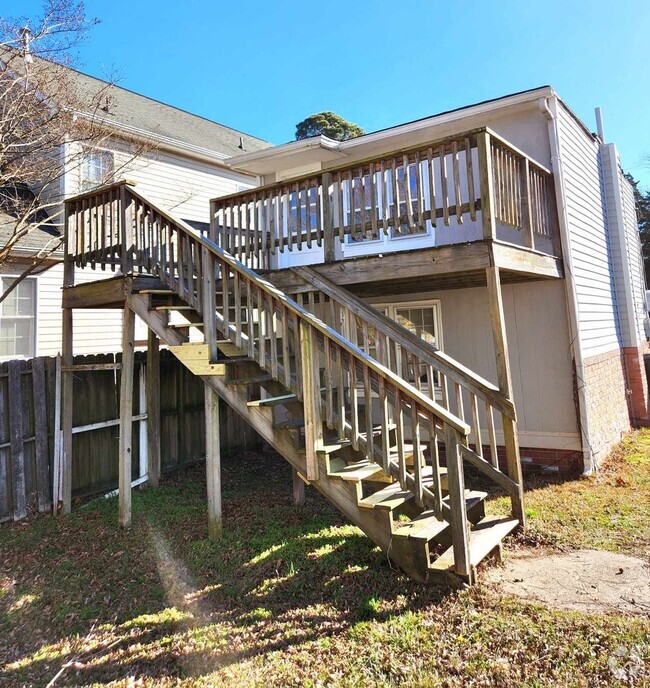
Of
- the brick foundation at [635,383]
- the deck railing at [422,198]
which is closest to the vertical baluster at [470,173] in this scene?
the deck railing at [422,198]

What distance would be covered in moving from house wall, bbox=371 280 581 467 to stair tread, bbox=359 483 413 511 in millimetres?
3668

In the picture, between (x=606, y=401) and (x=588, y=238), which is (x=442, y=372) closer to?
(x=606, y=401)

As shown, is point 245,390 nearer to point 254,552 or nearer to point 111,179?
point 254,552

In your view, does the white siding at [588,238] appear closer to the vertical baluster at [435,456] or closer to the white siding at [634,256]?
the white siding at [634,256]

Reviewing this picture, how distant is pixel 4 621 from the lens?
365cm

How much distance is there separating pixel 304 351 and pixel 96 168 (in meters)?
9.71

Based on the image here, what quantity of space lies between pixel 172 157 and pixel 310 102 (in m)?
6.74

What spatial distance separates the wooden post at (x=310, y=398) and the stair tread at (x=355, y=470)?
0.21 meters

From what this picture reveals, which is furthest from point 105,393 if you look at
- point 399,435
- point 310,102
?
point 310,102

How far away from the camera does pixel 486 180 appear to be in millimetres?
4809

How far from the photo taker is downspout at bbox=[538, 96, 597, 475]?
6742 mm

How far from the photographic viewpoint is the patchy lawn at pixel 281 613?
284cm

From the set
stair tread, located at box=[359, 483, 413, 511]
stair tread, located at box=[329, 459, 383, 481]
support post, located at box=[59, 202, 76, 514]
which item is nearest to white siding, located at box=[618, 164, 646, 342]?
stair tread, located at box=[359, 483, 413, 511]

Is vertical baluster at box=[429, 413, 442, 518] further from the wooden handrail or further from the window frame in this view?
the window frame
